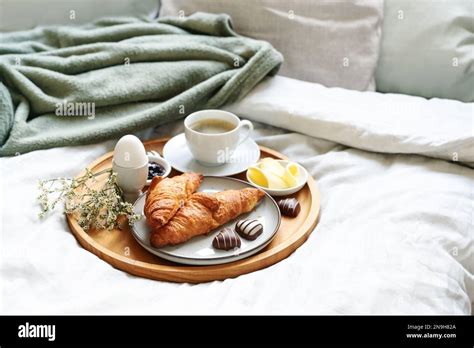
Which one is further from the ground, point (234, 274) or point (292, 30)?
point (292, 30)

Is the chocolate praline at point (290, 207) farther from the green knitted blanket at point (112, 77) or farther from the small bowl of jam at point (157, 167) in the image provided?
the green knitted blanket at point (112, 77)

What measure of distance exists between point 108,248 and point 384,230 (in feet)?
1.51

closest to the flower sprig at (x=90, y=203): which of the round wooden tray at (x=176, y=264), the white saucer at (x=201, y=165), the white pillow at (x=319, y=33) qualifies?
the round wooden tray at (x=176, y=264)

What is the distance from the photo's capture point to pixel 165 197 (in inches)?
35.7

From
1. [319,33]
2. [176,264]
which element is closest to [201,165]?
[176,264]

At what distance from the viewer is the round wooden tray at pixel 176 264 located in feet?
2.81

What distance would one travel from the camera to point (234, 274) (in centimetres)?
87

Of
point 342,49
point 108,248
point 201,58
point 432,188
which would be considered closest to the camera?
point 108,248

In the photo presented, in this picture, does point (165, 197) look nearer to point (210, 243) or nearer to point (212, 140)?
point (210, 243)

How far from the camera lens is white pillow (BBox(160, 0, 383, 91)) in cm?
147
